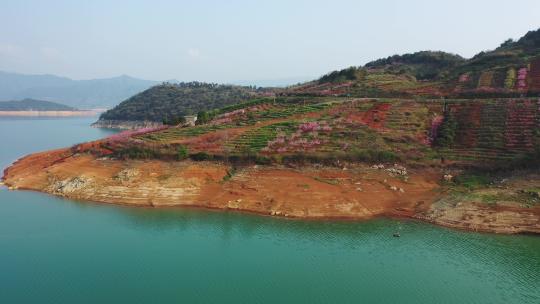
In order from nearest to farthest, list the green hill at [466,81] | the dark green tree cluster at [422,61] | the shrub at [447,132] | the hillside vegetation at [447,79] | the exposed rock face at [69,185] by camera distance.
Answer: the exposed rock face at [69,185] → the shrub at [447,132] → the green hill at [466,81] → the hillside vegetation at [447,79] → the dark green tree cluster at [422,61]

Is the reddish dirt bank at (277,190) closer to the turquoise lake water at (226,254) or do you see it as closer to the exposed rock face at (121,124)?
the turquoise lake water at (226,254)

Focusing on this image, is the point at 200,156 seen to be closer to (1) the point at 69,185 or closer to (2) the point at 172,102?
(1) the point at 69,185

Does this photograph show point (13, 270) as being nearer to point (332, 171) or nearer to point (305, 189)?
point (305, 189)

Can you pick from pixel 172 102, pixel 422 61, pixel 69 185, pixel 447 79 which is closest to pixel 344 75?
pixel 447 79

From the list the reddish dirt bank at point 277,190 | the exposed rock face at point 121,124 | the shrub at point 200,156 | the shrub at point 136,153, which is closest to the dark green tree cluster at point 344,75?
the reddish dirt bank at point 277,190

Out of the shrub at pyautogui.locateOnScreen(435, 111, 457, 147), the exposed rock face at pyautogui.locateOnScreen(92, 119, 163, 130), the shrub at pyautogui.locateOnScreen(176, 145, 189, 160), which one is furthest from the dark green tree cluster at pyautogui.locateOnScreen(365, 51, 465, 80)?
the shrub at pyautogui.locateOnScreen(176, 145, 189, 160)

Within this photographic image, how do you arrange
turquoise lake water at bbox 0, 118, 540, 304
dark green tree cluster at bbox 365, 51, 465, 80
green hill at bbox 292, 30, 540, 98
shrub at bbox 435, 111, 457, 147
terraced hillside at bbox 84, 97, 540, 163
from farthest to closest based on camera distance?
dark green tree cluster at bbox 365, 51, 465, 80
green hill at bbox 292, 30, 540, 98
shrub at bbox 435, 111, 457, 147
terraced hillside at bbox 84, 97, 540, 163
turquoise lake water at bbox 0, 118, 540, 304

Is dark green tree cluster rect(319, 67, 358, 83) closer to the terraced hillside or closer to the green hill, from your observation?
the green hill
